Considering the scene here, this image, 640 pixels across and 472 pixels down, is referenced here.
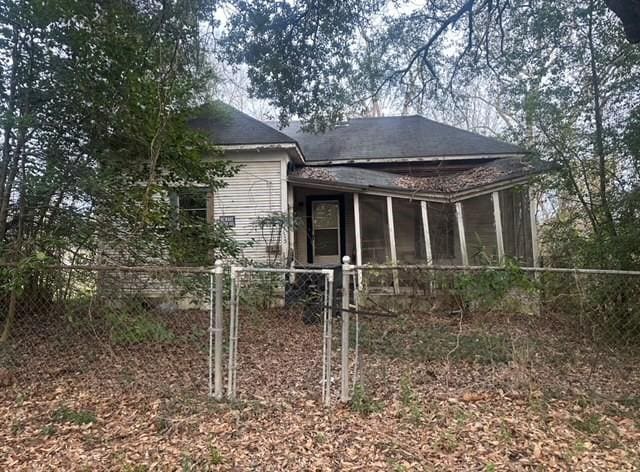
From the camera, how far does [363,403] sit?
3795 mm

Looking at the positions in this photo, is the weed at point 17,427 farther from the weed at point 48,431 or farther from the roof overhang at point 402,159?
the roof overhang at point 402,159

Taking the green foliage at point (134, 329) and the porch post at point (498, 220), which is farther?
the porch post at point (498, 220)

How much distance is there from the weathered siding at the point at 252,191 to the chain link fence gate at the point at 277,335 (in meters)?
2.64

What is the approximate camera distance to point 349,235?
11.0 m

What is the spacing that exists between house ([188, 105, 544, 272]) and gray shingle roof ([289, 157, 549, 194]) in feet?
0.09

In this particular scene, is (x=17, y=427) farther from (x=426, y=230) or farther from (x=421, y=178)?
(x=421, y=178)

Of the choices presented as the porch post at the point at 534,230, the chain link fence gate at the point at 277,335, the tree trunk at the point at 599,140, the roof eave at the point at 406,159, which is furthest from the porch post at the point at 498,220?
the chain link fence gate at the point at 277,335

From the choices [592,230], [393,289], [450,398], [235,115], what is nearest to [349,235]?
[235,115]

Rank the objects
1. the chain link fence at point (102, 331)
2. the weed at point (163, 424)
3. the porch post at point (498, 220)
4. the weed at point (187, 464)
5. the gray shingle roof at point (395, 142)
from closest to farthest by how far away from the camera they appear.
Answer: the weed at point (187, 464), the weed at point (163, 424), the chain link fence at point (102, 331), the porch post at point (498, 220), the gray shingle roof at point (395, 142)

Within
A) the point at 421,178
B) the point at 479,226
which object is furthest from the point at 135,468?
the point at 421,178

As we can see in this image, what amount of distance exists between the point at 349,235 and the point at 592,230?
5.59 m

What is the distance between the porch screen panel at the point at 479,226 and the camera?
8.87 m

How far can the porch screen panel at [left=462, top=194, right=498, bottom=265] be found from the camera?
8867mm

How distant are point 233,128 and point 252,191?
176 centimetres
